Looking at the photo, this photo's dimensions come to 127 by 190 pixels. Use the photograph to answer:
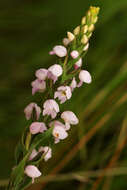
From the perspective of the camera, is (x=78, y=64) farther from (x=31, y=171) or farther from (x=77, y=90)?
(x=77, y=90)

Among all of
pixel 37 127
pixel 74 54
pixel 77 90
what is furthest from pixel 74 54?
pixel 77 90

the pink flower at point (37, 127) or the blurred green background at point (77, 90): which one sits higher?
the blurred green background at point (77, 90)

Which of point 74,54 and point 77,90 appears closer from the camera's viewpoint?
point 74,54

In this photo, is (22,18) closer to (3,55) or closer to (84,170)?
(3,55)

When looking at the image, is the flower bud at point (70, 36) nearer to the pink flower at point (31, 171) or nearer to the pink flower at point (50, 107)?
the pink flower at point (50, 107)

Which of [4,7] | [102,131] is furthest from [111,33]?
[4,7]

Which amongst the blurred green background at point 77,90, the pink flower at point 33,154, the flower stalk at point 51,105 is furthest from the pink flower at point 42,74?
the blurred green background at point 77,90
